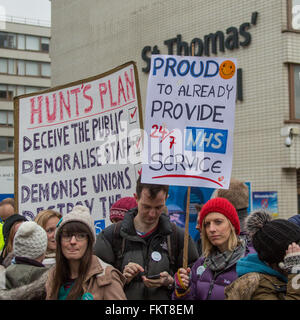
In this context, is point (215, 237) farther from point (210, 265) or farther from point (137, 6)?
point (137, 6)

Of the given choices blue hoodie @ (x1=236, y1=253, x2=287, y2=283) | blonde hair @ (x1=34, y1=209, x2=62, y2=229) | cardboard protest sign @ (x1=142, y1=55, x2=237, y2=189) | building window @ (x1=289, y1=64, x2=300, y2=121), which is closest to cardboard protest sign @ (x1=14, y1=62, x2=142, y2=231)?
blonde hair @ (x1=34, y1=209, x2=62, y2=229)

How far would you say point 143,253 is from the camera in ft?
12.9

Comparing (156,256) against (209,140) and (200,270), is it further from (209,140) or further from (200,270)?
(209,140)

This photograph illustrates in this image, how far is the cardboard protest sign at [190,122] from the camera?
13.6 ft

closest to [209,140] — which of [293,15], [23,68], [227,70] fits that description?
[227,70]

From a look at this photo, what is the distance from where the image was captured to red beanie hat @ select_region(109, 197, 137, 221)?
498cm

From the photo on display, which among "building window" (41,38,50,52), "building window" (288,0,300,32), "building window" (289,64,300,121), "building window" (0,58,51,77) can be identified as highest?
"building window" (41,38,50,52)

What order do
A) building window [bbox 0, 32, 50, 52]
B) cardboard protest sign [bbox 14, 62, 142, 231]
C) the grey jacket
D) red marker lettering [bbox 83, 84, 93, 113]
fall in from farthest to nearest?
building window [bbox 0, 32, 50, 52] < red marker lettering [bbox 83, 84, 93, 113] < cardboard protest sign [bbox 14, 62, 142, 231] < the grey jacket

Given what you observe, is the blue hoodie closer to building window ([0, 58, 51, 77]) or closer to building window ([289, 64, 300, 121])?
building window ([289, 64, 300, 121])

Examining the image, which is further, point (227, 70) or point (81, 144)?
point (81, 144)

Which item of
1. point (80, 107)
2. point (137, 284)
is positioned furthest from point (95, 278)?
point (80, 107)

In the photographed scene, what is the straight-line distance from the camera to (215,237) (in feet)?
12.3

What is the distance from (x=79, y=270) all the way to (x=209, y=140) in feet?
4.60

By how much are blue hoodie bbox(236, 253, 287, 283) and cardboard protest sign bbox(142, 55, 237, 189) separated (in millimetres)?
1133
